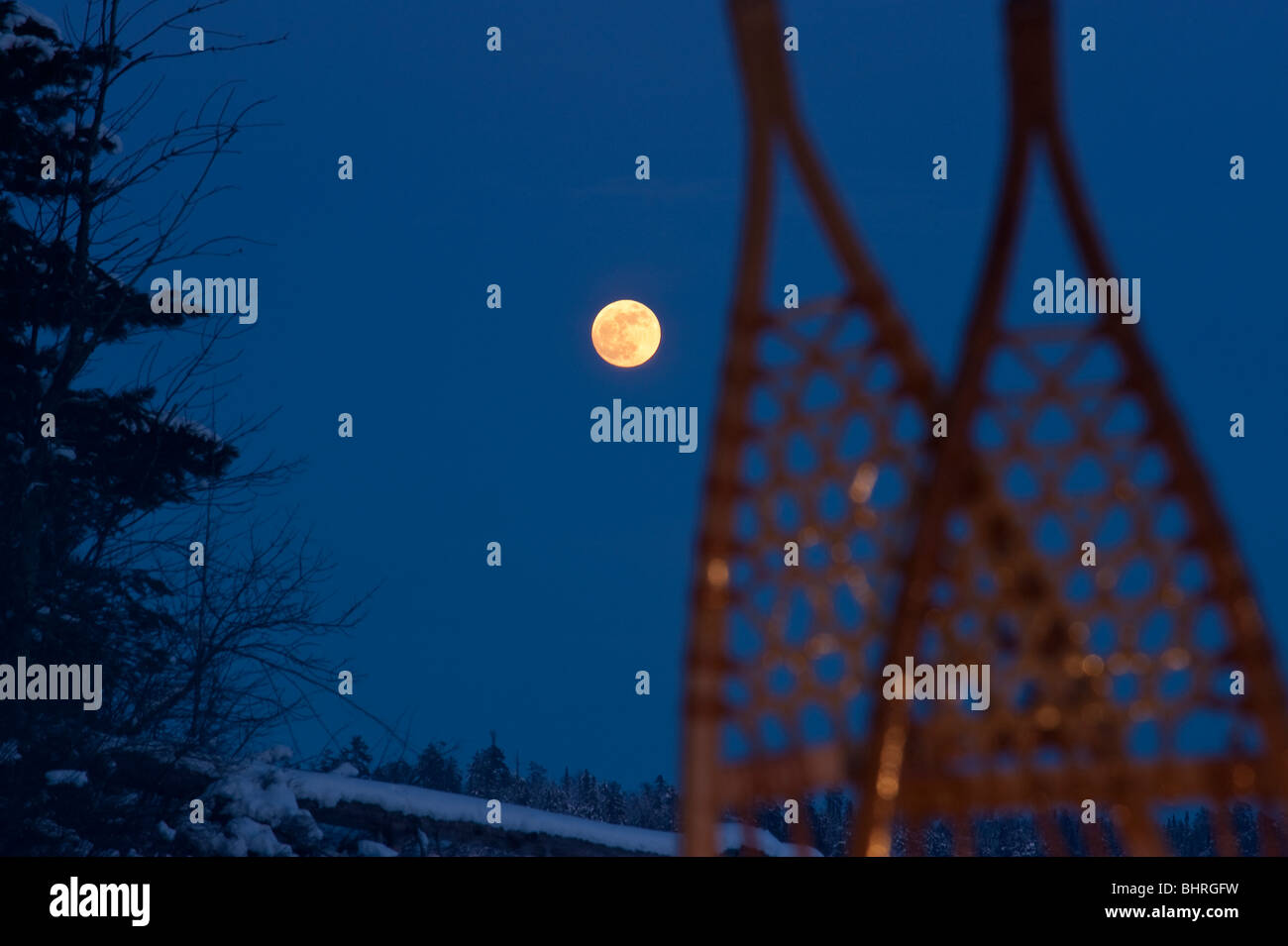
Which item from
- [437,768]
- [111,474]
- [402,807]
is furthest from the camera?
[437,768]

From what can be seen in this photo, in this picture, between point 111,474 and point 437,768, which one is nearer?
point 111,474

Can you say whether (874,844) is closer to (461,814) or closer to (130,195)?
(461,814)
